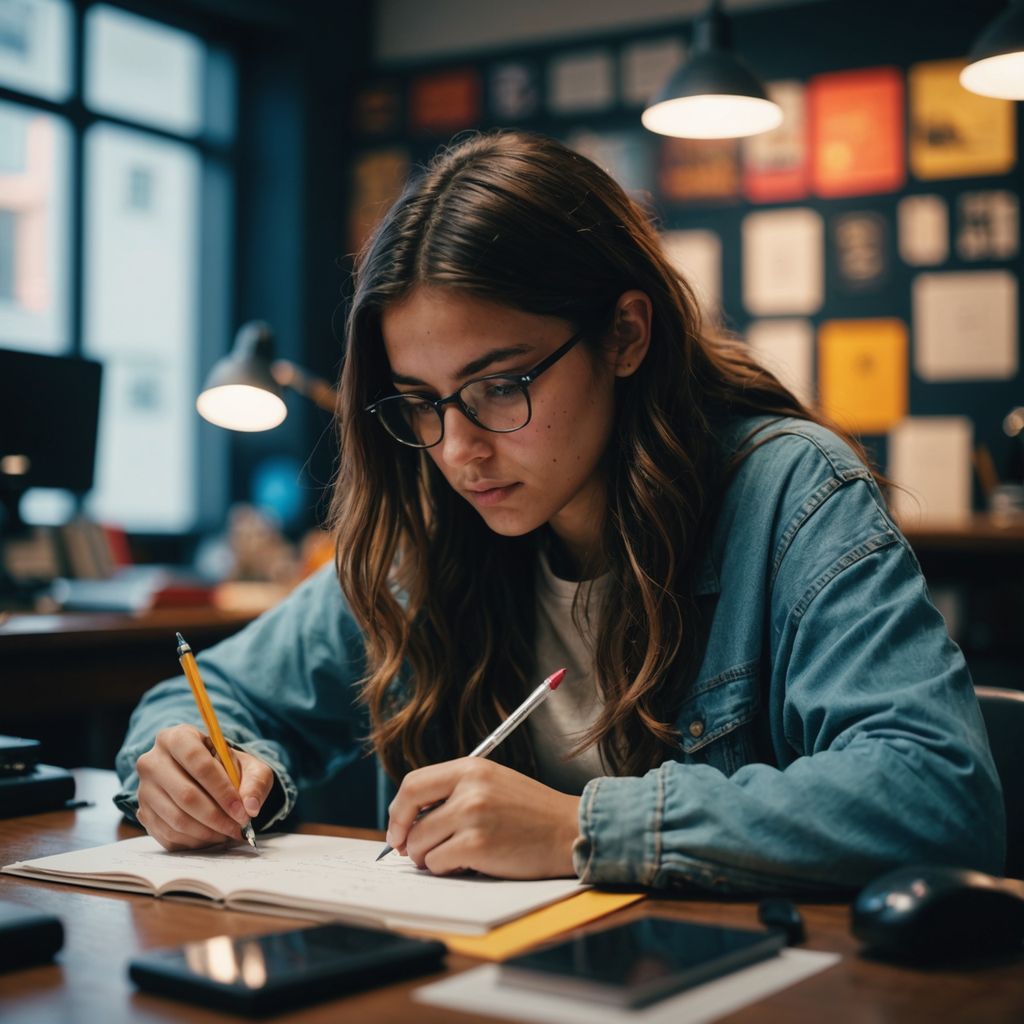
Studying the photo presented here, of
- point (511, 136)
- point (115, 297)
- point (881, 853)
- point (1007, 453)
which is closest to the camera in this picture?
point (881, 853)

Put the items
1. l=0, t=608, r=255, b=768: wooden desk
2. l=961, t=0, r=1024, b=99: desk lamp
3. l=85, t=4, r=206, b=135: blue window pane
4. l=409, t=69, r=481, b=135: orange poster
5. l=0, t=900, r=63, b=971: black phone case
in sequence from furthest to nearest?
l=409, t=69, r=481, b=135: orange poster < l=85, t=4, r=206, b=135: blue window pane < l=961, t=0, r=1024, b=99: desk lamp < l=0, t=608, r=255, b=768: wooden desk < l=0, t=900, r=63, b=971: black phone case

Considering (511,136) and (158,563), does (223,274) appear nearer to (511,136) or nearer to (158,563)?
(158,563)

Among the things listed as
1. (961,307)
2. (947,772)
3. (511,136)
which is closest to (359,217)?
(961,307)

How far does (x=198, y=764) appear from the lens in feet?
3.75

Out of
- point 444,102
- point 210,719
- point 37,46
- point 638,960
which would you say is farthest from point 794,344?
point 638,960

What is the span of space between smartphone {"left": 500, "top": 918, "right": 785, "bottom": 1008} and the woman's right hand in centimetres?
44

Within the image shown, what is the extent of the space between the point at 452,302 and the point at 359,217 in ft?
16.8

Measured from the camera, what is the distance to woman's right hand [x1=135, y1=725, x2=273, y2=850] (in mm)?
1109

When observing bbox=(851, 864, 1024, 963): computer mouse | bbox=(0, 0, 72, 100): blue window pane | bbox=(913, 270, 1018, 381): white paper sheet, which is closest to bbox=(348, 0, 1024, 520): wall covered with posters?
bbox=(913, 270, 1018, 381): white paper sheet

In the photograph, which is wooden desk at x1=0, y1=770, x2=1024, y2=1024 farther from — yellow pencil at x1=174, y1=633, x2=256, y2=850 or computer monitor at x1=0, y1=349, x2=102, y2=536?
computer monitor at x1=0, y1=349, x2=102, y2=536

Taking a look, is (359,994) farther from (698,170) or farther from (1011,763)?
(698,170)

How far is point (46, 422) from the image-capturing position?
2.55m

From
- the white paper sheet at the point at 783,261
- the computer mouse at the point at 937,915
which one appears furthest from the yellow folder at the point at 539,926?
the white paper sheet at the point at 783,261

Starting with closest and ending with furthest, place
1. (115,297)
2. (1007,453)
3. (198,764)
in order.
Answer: (198,764) < (1007,453) < (115,297)
